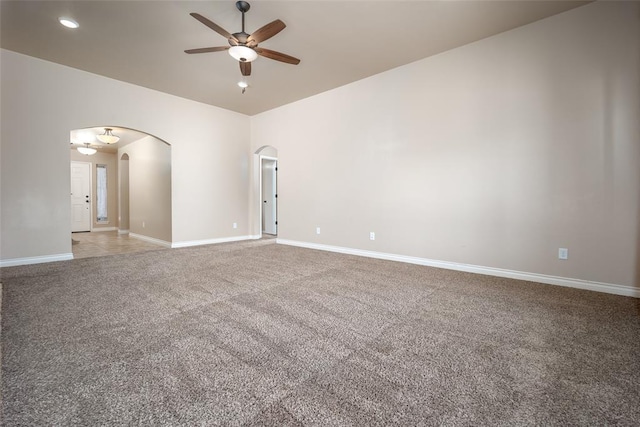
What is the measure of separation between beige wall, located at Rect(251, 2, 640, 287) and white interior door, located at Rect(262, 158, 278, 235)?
3399mm

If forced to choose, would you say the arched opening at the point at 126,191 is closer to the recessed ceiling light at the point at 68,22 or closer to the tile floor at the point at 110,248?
the tile floor at the point at 110,248

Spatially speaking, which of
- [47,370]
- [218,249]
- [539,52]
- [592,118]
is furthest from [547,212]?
[218,249]

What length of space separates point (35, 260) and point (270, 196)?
514cm

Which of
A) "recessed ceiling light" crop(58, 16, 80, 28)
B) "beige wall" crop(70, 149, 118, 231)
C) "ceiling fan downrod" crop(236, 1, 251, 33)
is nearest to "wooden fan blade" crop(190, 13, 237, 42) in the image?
"ceiling fan downrod" crop(236, 1, 251, 33)

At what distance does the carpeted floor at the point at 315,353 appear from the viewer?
1233 millimetres

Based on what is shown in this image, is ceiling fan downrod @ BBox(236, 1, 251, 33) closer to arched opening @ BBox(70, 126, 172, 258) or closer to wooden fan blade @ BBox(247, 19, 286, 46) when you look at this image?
wooden fan blade @ BBox(247, 19, 286, 46)

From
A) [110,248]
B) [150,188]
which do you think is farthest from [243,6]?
[110,248]

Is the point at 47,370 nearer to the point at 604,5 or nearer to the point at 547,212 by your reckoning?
the point at 547,212

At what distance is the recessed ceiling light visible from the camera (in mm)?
3082

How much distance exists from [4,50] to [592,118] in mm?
7434

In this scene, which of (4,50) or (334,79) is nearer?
(4,50)

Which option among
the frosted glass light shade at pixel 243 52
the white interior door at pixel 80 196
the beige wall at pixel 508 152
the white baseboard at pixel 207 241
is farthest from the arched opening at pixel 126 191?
the beige wall at pixel 508 152

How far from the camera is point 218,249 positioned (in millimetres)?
5301

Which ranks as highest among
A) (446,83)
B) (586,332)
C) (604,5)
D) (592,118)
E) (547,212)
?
(604,5)
